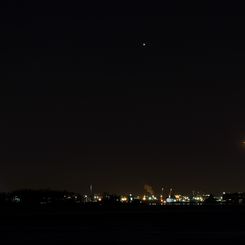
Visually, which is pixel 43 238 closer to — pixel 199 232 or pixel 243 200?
pixel 199 232

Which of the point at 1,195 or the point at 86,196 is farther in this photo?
the point at 86,196

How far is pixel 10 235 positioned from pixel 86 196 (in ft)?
448

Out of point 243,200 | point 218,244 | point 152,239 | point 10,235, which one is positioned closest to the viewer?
point 218,244

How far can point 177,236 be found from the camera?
127 ft

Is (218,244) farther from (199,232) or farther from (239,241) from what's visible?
(199,232)

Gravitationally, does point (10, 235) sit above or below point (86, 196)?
below

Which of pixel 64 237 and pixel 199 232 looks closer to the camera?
pixel 64 237

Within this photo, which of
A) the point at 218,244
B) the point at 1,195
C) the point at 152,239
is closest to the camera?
the point at 218,244

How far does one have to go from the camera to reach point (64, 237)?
38.2m

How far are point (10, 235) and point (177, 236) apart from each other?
930 cm

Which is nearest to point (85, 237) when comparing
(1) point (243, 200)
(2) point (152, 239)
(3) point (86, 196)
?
(2) point (152, 239)

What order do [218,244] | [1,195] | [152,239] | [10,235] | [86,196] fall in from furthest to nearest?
1. [86,196]
2. [1,195]
3. [10,235]
4. [152,239]
5. [218,244]

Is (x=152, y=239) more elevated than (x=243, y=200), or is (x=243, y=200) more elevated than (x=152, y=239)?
(x=243, y=200)

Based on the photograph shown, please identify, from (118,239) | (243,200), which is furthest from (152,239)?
(243,200)
